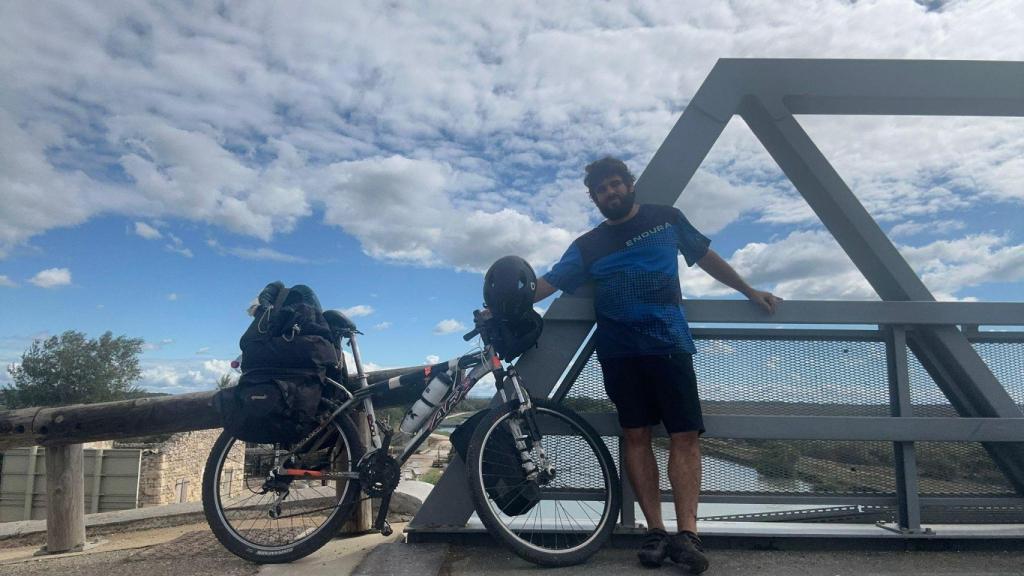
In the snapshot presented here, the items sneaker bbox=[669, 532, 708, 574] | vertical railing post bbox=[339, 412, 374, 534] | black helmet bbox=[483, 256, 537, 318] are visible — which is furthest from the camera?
vertical railing post bbox=[339, 412, 374, 534]

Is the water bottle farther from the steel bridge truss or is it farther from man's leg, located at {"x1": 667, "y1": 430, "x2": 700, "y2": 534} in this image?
man's leg, located at {"x1": 667, "y1": 430, "x2": 700, "y2": 534}

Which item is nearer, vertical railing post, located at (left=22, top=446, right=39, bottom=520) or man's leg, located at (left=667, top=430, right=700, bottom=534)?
man's leg, located at (left=667, top=430, right=700, bottom=534)

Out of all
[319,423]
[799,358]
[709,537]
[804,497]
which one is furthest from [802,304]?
[319,423]

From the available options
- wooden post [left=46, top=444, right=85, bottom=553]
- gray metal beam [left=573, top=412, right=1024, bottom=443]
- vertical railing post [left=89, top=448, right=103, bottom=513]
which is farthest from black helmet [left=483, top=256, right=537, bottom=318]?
vertical railing post [left=89, top=448, right=103, bottom=513]

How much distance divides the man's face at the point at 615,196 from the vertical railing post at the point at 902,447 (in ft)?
5.58

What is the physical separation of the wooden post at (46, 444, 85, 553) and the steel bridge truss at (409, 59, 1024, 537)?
150 inches

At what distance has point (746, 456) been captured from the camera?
3.56m

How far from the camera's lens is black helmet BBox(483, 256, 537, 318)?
3.26 metres

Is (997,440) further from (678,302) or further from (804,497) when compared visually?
(678,302)

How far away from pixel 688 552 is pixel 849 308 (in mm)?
1663

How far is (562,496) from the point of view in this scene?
3484 mm

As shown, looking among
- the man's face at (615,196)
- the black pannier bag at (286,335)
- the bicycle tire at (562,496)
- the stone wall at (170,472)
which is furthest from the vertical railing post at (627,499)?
the stone wall at (170,472)

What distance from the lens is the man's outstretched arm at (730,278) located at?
3.46 meters

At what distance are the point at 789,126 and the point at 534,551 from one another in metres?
2.87
